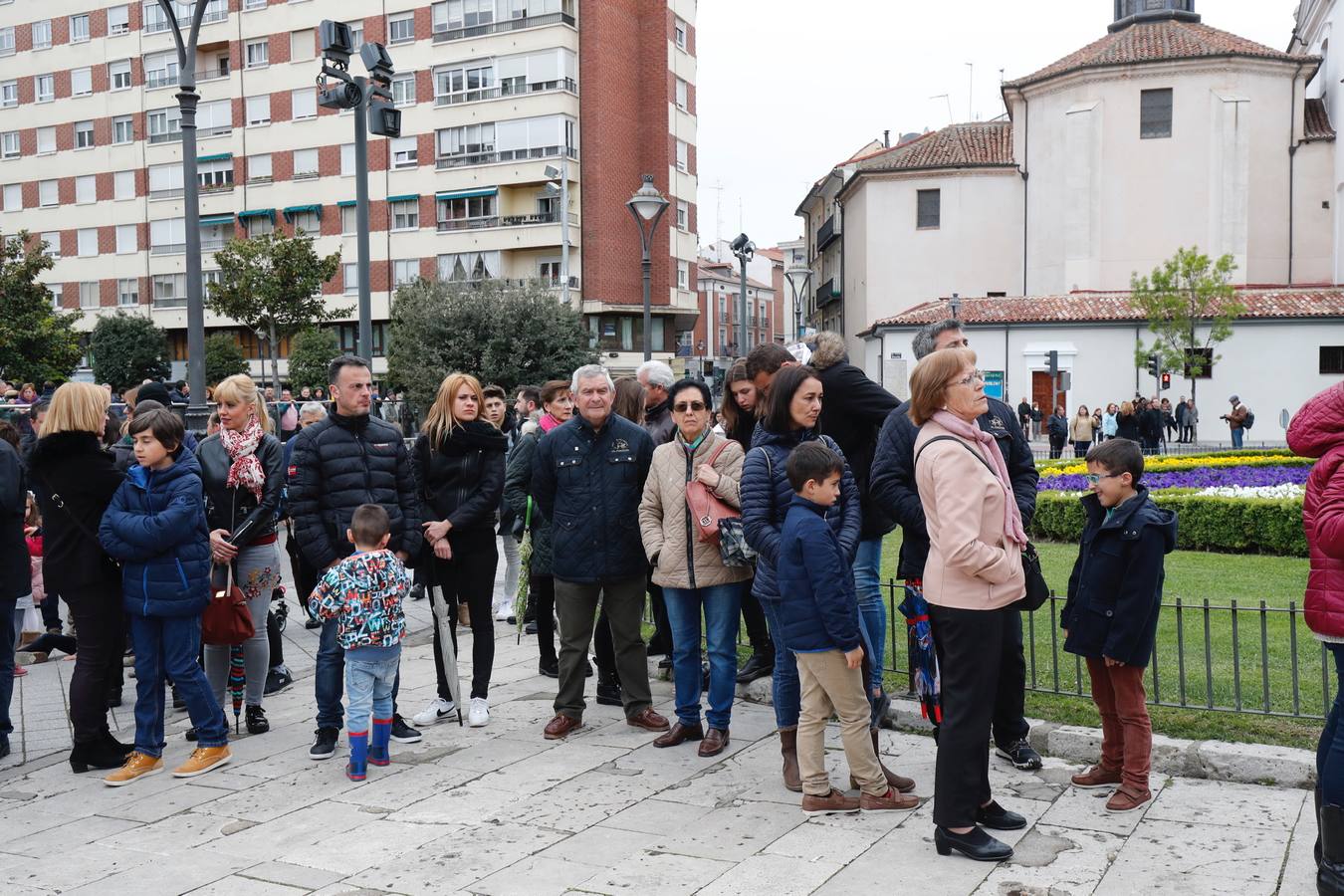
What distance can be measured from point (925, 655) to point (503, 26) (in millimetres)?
46122

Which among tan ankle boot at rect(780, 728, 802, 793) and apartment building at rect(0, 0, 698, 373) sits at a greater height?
apartment building at rect(0, 0, 698, 373)

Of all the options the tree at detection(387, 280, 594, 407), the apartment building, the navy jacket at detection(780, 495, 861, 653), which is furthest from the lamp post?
the apartment building

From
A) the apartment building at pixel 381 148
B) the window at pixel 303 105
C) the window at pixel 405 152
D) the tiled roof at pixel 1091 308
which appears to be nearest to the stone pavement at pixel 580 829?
the tiled roof at pixel 1091 308

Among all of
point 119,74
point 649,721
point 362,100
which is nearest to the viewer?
point 649,721

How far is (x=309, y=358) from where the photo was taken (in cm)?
4519

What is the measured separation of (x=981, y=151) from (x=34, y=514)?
155ft

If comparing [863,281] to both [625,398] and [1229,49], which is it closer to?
[1229,49]

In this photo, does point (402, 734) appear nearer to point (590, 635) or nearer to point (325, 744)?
point (325, 744)

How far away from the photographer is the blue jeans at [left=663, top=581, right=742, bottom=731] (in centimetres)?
609

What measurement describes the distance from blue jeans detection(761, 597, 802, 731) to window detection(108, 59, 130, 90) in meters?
58.1

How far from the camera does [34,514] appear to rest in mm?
9016

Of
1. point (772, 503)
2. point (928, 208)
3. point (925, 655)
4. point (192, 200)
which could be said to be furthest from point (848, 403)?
point (928, 208)

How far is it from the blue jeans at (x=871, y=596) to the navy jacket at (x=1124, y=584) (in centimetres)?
101

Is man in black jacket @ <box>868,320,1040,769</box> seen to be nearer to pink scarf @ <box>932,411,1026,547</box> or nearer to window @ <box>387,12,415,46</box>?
pink scarf @ <box>932,411,1026,547</box>
